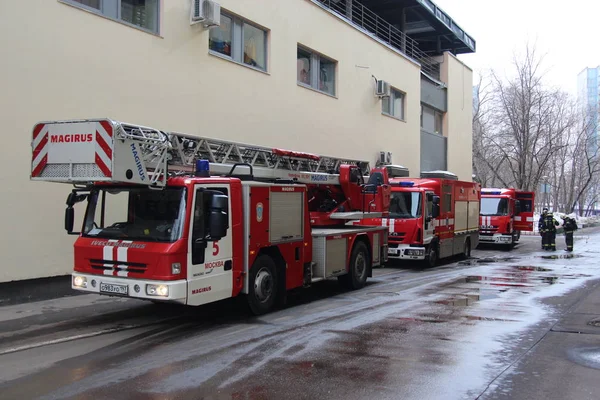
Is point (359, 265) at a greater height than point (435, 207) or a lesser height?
lesser

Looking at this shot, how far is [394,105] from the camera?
81.3ft

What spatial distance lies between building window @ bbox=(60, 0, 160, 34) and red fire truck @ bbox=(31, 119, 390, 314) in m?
4.55

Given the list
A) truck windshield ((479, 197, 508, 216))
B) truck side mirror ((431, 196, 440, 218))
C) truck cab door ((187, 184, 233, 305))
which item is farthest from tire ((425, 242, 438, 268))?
truck cab door ((187, 184, 233, 305))

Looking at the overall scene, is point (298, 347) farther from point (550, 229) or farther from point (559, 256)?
point (550, 229)

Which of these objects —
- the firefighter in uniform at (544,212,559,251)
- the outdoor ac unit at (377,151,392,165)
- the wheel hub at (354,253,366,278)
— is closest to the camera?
the wheel hub at (354,253,366,278)

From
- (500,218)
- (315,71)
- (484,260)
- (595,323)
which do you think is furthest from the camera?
(500,218)

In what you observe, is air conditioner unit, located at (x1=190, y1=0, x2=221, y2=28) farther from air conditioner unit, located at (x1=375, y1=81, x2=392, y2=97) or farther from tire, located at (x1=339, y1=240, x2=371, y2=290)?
air conditioner unit, located at (x1=375, y1=81, x2=392, y2=97)

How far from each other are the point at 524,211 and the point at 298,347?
22652 mm

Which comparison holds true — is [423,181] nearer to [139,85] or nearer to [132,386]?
[139,85]

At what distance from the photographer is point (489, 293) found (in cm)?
1157

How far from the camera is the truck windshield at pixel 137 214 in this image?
7.63 meters

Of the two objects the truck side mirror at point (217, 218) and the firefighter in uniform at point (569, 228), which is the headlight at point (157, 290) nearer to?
the truck side mirror at point (217, 218)

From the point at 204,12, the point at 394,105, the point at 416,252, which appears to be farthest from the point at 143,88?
the point at 394,105

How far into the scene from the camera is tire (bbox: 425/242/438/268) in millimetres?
17000
